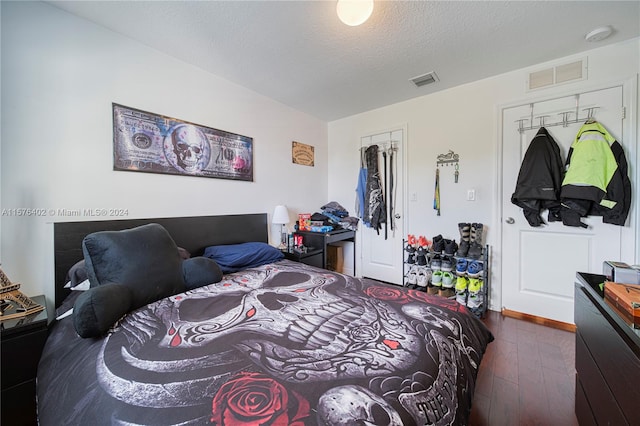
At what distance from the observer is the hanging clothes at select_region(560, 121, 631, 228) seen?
1.88 m

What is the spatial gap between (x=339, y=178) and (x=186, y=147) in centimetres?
222

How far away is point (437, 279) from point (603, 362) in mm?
1739

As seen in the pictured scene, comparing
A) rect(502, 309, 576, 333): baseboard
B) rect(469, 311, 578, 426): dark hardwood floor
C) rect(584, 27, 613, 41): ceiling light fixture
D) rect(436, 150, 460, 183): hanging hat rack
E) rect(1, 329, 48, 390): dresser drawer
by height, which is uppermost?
rect(584, 27, 613, 41): ceiling light fixture

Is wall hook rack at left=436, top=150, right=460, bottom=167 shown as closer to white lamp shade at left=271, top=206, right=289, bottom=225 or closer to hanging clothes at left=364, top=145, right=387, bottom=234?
hanging clothes at left=364, top=145, right=387, bottom=234

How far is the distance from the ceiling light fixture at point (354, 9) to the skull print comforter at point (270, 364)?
167 cm

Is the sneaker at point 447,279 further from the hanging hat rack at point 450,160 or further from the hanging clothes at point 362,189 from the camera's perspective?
the hanging clothes at point 362,189

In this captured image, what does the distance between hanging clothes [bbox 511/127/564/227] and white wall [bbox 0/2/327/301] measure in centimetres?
301

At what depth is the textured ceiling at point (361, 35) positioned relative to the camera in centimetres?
159

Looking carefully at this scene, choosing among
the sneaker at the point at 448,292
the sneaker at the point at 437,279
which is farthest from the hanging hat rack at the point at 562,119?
the sneaker at the point at 448,292

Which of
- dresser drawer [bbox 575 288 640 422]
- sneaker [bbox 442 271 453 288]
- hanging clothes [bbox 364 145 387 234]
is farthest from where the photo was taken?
hanging clothes [bbox 364 145 387 234]

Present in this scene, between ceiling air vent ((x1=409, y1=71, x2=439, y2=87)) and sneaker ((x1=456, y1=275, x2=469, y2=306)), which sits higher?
ceiling air vent ((x1=409, y1=71, x2=439, y2=87))

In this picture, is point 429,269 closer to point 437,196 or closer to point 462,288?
point 462,288

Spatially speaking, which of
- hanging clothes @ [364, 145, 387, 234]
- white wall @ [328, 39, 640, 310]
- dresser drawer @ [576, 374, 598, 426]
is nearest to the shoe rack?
white wall @ [328, 39, 640, 310]

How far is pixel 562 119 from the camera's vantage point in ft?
7.20
